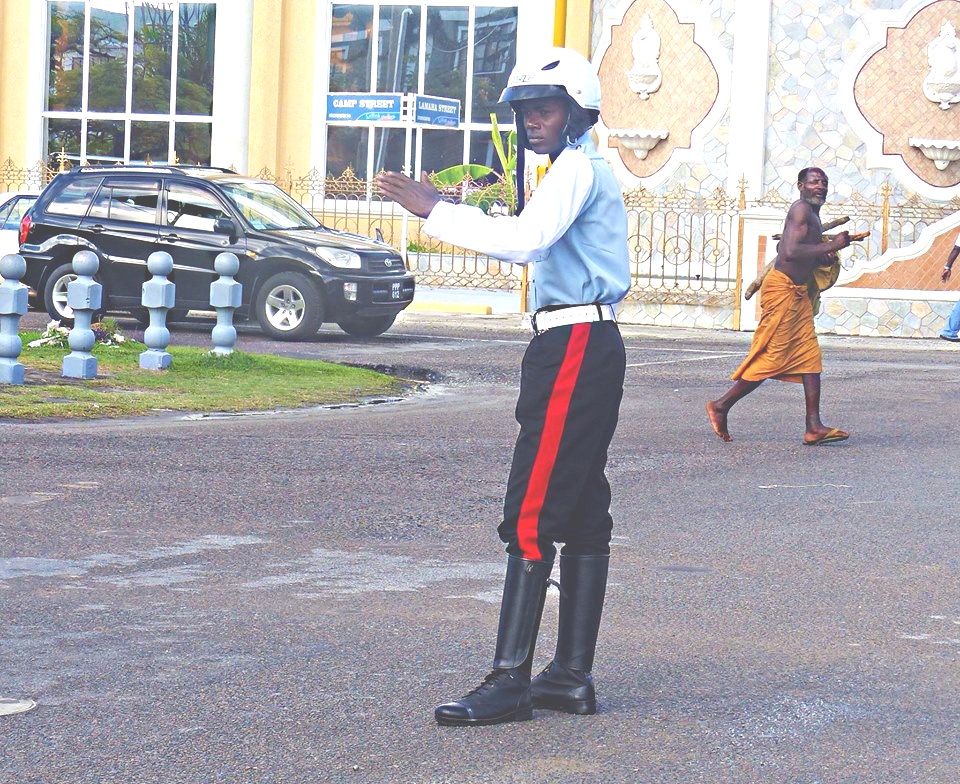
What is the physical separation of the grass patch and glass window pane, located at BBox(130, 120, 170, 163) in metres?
16.5

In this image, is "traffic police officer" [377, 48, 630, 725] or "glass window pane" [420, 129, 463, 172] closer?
"traffic police officer" [377, 48, 630, 725]

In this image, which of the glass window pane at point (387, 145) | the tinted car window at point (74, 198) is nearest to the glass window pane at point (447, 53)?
the glass window pane at point (387, 145)

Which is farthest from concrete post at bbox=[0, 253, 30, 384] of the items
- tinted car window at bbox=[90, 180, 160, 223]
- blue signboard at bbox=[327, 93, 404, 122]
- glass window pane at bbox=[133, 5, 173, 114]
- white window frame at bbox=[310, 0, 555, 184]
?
glass window pane at bbox=[133, 5, 173, 114]

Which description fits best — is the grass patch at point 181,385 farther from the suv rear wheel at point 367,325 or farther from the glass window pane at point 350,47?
the glass window pane at point 350,47

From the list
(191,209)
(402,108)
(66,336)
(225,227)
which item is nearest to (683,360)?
(225,227)

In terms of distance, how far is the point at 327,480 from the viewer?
933cm

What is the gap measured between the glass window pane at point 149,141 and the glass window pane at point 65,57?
1.27 metres

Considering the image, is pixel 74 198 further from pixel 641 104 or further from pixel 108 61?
pixel 108 61

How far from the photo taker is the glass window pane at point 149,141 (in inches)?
1276

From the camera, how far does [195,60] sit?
32.0 m

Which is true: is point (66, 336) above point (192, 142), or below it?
below

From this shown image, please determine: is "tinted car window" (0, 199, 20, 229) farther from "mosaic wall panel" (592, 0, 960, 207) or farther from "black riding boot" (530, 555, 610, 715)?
"black riding boot" (530, 555, 610, 715)

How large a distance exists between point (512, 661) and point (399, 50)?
90.7ft

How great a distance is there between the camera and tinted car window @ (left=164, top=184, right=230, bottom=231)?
1927cm
